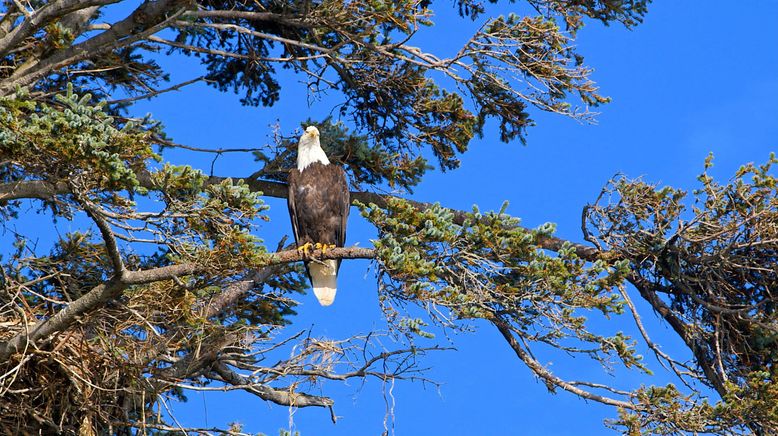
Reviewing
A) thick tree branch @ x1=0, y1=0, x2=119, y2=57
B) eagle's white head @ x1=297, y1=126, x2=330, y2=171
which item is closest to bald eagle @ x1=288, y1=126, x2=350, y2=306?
eagle's white head @ x1=297, y1=126, x2=330, y2=171

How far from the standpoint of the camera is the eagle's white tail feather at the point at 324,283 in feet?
36.3

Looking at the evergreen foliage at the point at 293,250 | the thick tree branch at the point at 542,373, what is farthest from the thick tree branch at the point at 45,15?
the thick tree branch at the point at 542,373

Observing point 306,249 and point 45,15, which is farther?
point 45,15

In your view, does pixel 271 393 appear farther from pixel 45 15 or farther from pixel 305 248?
pixel 45 15

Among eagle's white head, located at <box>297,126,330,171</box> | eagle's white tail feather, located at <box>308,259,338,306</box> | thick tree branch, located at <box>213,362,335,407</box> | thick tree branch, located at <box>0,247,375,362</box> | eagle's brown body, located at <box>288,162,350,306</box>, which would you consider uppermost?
eagle's white head, located at <box>297,126,330,171</box>

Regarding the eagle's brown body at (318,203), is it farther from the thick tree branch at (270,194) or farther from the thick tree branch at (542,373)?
the thick tree branch at (542,373)

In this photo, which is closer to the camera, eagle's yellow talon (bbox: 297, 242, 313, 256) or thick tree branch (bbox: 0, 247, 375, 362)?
thick tree branch (bbox: 0, 247, 375, 362)

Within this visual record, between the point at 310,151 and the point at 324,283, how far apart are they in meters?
1.40

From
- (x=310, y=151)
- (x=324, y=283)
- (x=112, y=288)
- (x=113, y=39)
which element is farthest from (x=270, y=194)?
(x=112, y=288)

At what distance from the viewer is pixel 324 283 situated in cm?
1110

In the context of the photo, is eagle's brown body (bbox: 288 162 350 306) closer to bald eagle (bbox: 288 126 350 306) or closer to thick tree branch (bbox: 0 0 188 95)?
bald eagle (bbox: 288 126 350 306)

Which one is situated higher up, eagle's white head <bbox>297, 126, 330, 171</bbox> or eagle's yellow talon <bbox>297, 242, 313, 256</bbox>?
eagle's white head <bbox>297, 126, 330, 171</bbox>

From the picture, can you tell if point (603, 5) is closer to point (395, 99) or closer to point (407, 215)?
point (395, 99)

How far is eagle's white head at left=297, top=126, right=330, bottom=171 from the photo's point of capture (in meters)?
10.7
